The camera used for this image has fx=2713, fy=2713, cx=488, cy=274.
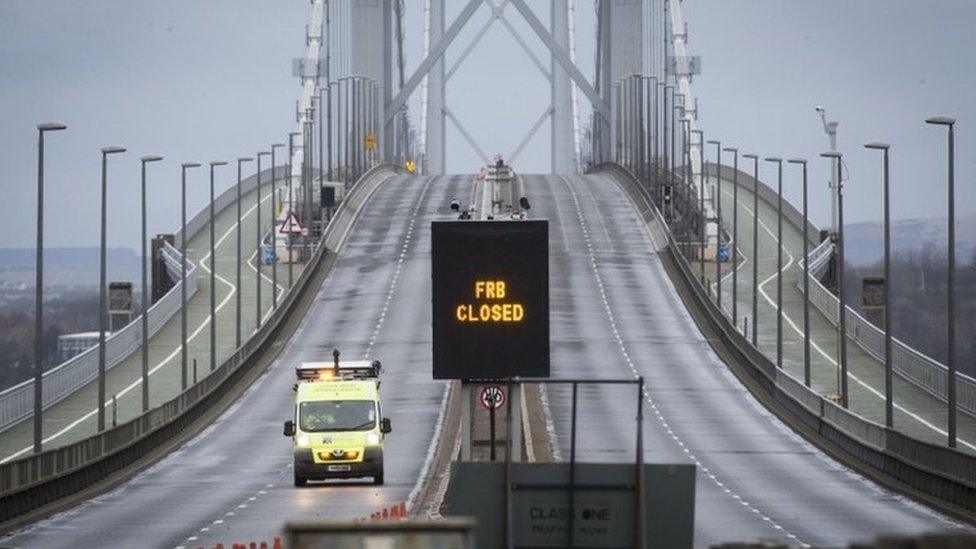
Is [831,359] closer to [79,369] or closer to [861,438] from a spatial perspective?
[79,369]

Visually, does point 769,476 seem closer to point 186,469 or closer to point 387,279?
point 186,469

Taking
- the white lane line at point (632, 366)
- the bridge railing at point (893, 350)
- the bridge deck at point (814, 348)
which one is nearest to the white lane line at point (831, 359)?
the bridge deck at point (814, 348)

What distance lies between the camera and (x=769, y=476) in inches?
2660

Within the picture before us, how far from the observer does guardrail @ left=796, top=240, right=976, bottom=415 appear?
88188 mm

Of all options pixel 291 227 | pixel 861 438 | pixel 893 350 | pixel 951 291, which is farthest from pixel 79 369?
pixel 951 291

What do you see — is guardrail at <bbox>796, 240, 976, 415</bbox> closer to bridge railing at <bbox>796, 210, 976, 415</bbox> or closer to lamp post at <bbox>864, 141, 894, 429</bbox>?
bridge railing at <bbox>796, 210, 976, 415</bbox>

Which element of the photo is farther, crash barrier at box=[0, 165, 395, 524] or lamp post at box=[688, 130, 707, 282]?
lamp post at box=[688, 130, 707, 282]

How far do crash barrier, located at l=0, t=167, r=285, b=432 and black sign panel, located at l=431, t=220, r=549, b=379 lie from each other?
32077mm

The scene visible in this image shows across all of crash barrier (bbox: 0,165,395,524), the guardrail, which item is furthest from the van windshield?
the guardrail

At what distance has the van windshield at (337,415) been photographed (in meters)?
61.0

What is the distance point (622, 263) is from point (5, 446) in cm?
5704

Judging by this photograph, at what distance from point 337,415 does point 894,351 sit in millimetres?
46050

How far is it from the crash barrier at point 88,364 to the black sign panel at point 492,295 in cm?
3208

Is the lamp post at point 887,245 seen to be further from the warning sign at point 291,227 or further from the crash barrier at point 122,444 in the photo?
the warning sign at point 291,227
